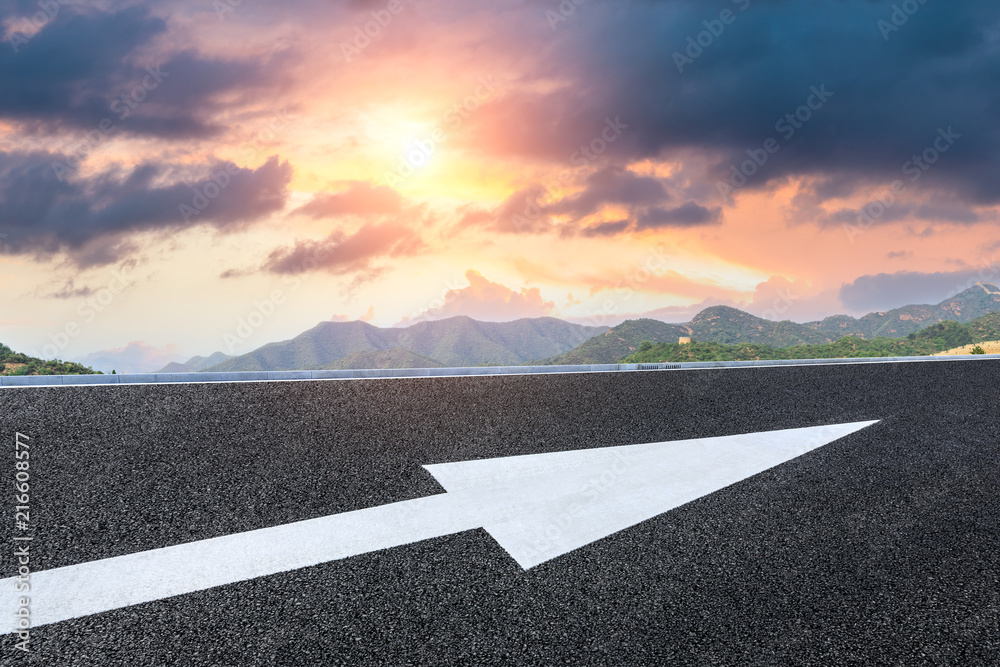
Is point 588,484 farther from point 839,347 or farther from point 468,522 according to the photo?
point 839,347

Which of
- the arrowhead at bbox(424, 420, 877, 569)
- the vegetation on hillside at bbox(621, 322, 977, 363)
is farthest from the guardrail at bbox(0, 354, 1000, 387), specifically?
the vegetation on hillside at bbox(621, 322, 977, 363)

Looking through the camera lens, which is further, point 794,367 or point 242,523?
point 794,367

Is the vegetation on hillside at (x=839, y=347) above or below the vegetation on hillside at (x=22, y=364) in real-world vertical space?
below

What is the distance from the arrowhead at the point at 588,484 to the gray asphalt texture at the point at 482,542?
0.47ft

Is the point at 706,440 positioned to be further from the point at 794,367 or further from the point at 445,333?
the point at 445,333

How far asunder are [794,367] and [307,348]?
116417mm

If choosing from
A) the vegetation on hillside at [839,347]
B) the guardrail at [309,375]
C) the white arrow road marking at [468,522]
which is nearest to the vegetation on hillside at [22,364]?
the guardrail at [309,375]

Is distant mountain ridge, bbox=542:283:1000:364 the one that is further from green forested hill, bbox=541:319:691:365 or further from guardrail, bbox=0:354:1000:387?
guardrail, bbox=0:354:1000:387

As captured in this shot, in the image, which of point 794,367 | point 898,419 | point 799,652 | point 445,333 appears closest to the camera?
point 799,652

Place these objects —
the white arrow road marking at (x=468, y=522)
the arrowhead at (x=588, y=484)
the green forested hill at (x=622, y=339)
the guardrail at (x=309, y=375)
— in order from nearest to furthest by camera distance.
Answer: the white arrow road marking at (x=468, y=522), the arrowhead at (x=588, y=484), the guardrail at (x=309, y=375), the green forested hill at (x=622, y=339)

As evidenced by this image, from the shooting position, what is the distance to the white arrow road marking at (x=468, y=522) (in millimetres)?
2666

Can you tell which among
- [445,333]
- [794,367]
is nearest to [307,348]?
[445,333]

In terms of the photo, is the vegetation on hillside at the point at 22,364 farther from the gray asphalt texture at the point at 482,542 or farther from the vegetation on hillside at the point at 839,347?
the vegetation on hillside at the point at 839,347

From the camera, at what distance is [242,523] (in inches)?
129
